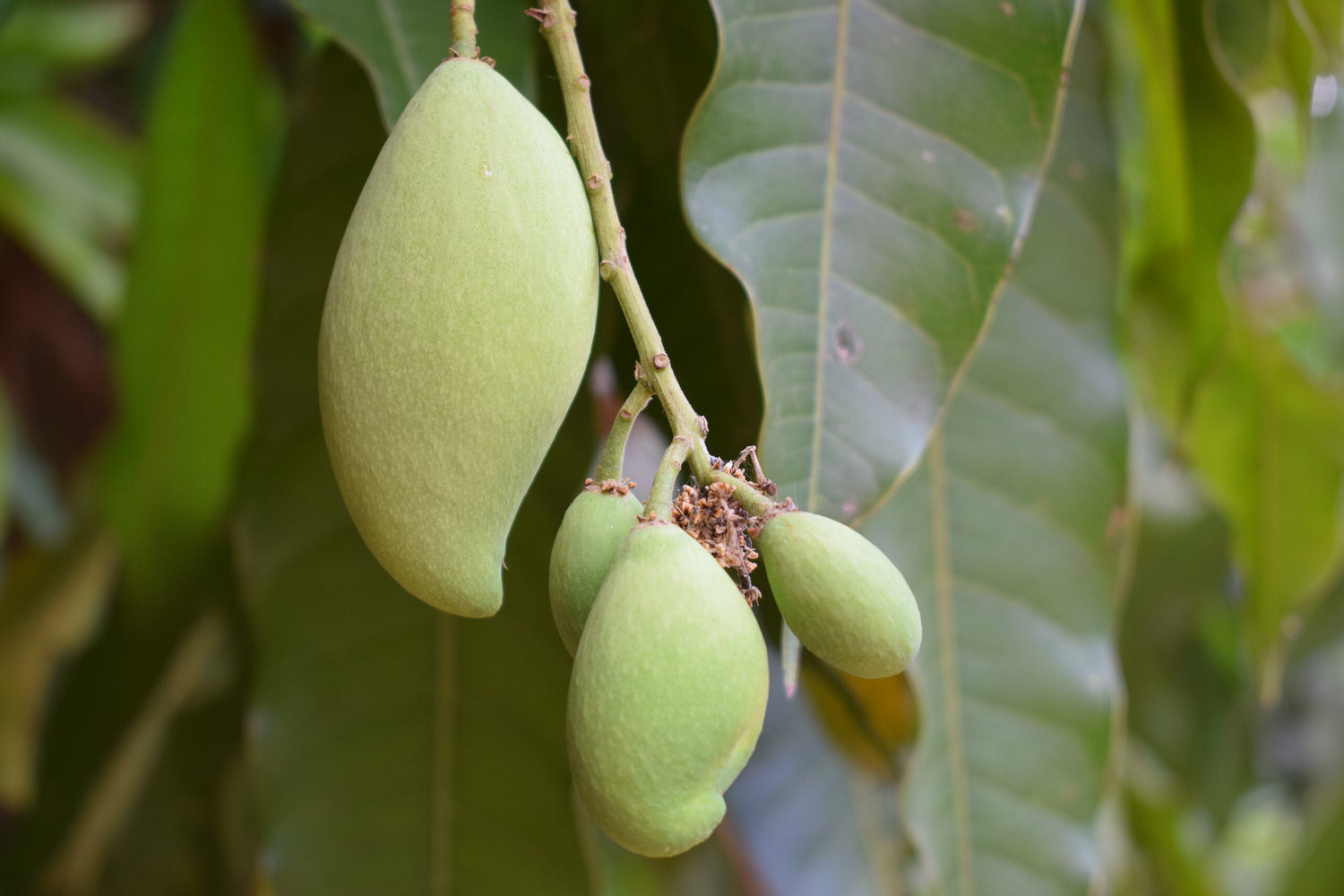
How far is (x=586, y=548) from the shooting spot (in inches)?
10.3

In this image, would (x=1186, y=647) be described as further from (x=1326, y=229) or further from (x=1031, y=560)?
(x=1031, y=560)

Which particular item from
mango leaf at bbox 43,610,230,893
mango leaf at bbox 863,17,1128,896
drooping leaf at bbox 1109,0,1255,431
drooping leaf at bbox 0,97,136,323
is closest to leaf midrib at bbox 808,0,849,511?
mango leaf at bbox 863,17,1128,896

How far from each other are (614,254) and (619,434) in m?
0.04

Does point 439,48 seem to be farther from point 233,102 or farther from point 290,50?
point 290,50

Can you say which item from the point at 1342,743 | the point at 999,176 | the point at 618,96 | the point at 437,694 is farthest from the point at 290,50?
the point at 1342,743

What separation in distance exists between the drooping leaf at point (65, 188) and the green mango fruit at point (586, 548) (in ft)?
3.90

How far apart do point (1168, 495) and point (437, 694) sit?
1.10m

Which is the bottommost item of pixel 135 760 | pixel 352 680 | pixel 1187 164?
pixel 135 760

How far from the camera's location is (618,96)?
0.59 meters

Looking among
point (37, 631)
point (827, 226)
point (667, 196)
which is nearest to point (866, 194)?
point (827, 226)

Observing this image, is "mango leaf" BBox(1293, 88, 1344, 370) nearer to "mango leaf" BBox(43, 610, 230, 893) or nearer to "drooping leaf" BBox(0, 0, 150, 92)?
"mango leaf" BBox(43, 610, 230, 893)

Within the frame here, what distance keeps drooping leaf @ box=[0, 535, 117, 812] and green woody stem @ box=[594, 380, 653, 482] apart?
967mm

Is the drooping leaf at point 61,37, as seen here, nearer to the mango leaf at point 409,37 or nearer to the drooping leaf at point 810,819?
the mango leaf at point 409,37

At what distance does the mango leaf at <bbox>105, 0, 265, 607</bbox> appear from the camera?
0.81 meters
